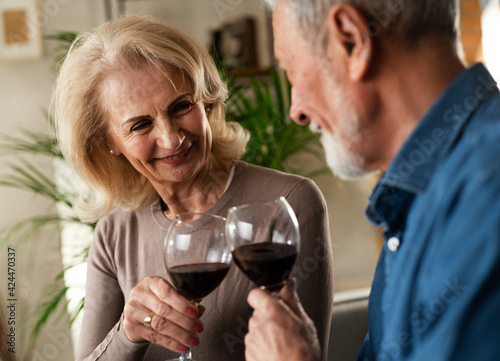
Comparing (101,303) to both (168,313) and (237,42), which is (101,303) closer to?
(168,313)

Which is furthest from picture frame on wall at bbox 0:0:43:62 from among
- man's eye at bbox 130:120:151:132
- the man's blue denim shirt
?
the man's blue denim shirt

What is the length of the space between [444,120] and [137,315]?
761 mm

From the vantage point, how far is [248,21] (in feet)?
12.3

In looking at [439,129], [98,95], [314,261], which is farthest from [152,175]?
[439,129]

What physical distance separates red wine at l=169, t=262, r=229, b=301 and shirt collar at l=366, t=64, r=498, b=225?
386mm

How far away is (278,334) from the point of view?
87 cm

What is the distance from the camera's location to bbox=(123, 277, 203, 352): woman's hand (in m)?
1.11

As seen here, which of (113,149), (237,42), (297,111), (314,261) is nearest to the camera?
(297,111)

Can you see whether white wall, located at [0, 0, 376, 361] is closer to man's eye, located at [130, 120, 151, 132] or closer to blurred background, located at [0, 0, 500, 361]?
blurred background, located at [0, 0, 500, 361]

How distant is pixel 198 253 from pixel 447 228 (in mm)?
472

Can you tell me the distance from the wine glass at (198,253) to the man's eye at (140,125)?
0.51 m

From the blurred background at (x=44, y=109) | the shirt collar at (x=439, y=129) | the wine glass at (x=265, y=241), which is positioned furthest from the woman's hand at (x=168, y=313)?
the blurred background at (x=44, y=109)

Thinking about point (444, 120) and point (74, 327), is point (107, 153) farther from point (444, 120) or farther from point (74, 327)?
point (74, 327)

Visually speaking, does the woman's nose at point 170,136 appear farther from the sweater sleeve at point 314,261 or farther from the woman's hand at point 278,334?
the woman's hand at point 278,334
